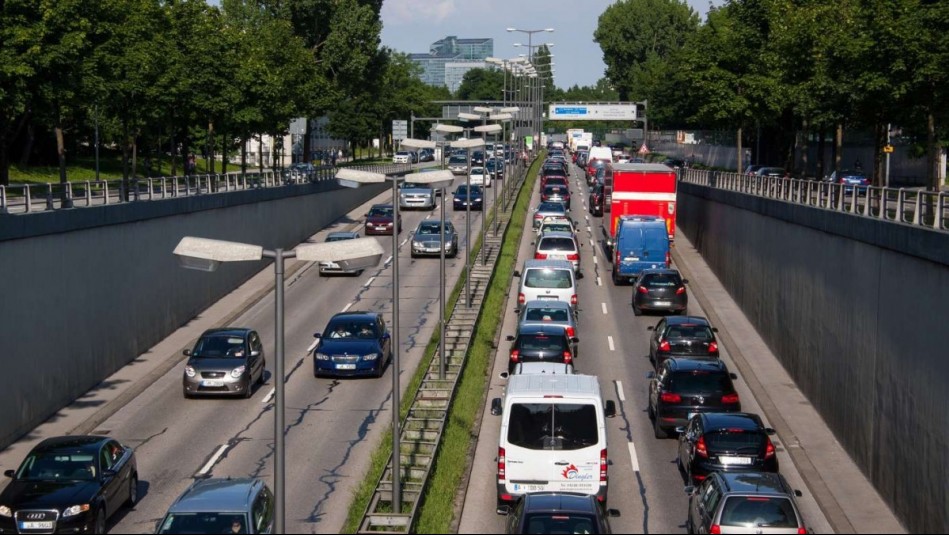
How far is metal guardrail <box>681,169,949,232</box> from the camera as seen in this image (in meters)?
20.9

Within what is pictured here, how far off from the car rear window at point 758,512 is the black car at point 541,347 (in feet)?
42.8

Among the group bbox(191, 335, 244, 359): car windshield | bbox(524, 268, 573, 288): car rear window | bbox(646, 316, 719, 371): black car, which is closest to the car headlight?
bbox(191, 335, 244, 359): car windshield

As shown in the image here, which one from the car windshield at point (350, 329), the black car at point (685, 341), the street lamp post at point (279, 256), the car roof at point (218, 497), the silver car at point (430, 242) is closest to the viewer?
the street lamp post at point (279, 256)

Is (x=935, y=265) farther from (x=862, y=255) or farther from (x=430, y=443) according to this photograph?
(x=430, y=443)

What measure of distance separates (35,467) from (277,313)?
8.01m

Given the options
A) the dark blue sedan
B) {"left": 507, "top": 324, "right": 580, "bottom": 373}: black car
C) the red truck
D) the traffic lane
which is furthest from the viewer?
the red truck

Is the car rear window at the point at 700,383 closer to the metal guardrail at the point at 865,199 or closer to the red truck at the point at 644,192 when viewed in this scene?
the metal guardrail at the point at 865,199

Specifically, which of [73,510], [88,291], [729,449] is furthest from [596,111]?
[73,510]

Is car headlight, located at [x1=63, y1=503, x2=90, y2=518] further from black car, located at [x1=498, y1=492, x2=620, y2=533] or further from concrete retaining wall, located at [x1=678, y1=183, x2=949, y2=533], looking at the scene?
concrete retaining wall, located at [x1=678, y1=183, x2=949, y2=533]

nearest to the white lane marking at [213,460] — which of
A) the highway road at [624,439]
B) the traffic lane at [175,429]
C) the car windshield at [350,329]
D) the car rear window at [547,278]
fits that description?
the traffic lane at [175,429]

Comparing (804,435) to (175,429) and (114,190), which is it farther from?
(114,190)

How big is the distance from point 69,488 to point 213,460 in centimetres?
510

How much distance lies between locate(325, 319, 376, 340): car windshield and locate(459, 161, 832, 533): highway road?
3649mm

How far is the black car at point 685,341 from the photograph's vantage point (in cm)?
3077
